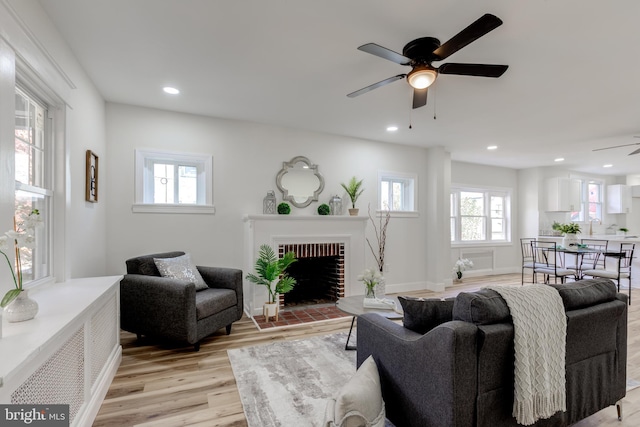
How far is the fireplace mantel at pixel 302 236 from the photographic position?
414cm

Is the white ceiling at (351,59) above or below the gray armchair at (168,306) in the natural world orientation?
above

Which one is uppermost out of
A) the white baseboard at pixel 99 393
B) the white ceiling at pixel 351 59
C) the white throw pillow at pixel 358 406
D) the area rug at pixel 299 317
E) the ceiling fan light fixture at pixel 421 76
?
the white ceiling at pixel 351 59

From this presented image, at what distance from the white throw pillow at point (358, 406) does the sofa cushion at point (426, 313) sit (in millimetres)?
377

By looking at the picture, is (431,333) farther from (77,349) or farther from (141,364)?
(141,364)

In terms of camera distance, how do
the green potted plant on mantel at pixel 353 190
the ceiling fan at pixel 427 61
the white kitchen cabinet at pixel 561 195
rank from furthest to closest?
the white kitchen cabinet at pixel 561 195 → the green potted plant on mantel at pixel 353 190 → the ceiling fan at pixel 427 61

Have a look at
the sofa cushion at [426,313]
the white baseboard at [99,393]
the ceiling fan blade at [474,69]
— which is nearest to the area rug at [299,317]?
the white baseboard at [99,393]

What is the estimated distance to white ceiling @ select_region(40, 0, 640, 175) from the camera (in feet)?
6.79

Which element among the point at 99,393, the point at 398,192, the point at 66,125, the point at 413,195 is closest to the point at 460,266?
the point at 413,195

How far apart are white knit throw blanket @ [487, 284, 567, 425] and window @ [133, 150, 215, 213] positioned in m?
3.60

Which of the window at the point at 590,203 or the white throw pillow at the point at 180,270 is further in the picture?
the window at the point at 590,203

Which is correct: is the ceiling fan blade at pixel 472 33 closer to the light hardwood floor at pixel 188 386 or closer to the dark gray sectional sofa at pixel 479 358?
the dark gray sectional sofa at pixel 479 358

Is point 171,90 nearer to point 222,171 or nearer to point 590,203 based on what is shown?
point 222,171

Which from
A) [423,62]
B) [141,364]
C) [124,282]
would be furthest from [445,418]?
[124,282]

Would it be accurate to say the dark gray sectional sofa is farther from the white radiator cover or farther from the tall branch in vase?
the tall branch in vase
